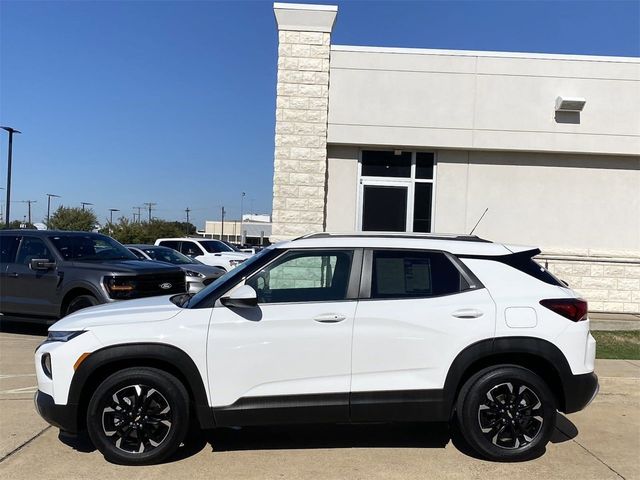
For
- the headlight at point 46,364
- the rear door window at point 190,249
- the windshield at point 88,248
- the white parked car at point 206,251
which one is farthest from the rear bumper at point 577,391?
the rear door window at point 190,249

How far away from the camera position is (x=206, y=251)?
17.8 meters

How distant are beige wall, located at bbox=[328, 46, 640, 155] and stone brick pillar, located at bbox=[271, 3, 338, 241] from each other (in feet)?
0.93

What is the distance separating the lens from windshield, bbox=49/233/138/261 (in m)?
9.48

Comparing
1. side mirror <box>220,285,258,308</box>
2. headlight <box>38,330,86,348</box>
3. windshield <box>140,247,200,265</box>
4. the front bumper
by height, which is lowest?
the front bumper

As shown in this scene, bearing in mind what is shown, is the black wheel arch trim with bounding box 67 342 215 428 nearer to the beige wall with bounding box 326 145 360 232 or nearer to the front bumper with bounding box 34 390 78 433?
the front bumper with bounding box 34 390 78 433

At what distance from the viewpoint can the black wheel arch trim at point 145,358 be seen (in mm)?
4230

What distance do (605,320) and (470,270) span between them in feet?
21.2

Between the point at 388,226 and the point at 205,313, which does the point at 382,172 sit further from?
the point at 205,313

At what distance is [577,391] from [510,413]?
1.82ft

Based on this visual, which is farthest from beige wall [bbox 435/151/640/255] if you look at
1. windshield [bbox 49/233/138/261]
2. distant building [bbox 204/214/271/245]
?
distant building [bbox 204/214/271/245]

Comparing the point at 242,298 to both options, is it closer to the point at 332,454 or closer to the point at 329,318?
the point at 329,318

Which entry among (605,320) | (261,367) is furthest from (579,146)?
(261,367)

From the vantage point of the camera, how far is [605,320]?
31.9 ft

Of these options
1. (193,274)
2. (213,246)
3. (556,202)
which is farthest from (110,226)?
(556,202)
